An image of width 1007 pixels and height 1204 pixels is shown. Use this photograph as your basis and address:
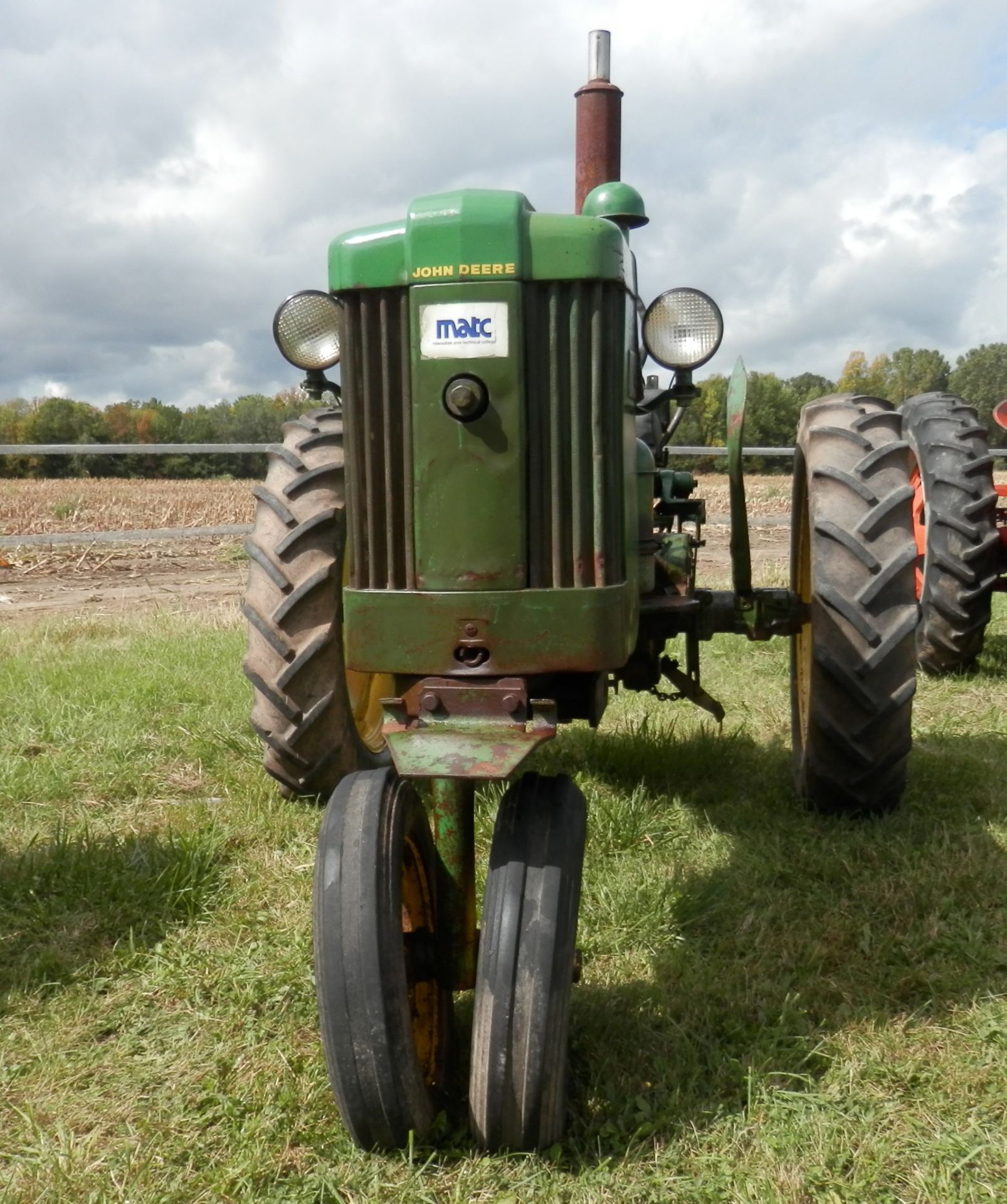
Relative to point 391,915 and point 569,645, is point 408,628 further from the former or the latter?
point 391,915

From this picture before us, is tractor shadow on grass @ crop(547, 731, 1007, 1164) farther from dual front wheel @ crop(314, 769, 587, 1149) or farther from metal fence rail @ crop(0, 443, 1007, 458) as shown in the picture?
metal fence rail @ crop(0, 443, 1007, 458)

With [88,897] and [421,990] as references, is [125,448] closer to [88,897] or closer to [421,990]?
[88,897]

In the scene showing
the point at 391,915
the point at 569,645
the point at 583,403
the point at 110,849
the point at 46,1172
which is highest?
the point at 583,403

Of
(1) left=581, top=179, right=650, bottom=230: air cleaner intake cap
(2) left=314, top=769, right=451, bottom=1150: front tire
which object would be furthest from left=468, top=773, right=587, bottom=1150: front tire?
(1) left=581, top=179, right=650, bottom=230: air cleaner intake cap

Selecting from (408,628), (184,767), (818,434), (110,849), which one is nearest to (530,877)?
(408,628)

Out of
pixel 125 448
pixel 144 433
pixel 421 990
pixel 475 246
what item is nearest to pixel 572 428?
pixel 475 246

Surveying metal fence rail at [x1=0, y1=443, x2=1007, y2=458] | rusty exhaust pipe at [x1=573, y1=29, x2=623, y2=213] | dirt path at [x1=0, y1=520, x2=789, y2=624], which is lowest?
dirt path at [x1=0, y1=520, x2=789, y2=624]

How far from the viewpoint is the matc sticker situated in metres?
2.19

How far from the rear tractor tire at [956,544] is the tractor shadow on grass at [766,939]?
1535mm

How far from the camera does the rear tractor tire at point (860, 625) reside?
11.0ft

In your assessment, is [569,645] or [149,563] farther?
[149,563]

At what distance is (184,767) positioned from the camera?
14.4 feet

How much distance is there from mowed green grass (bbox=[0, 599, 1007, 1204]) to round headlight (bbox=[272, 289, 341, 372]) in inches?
59.3

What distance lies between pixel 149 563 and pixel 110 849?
7389 millimetres
